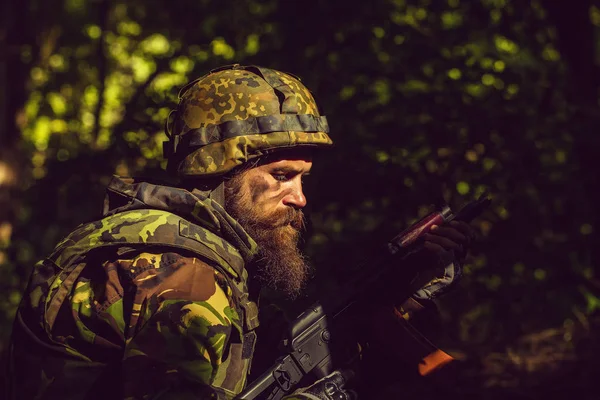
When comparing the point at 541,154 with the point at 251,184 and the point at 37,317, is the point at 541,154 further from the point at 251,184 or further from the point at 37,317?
the point at 37,317

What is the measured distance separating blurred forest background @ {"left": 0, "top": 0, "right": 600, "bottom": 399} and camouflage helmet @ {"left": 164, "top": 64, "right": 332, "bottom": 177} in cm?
108

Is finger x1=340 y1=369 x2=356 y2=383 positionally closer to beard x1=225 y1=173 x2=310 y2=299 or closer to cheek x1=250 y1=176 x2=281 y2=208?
beard x1=225 y1=173 x2=310 y2=299

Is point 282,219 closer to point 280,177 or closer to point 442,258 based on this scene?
point 280,177

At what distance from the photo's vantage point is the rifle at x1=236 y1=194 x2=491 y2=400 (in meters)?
3.00

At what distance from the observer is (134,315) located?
98.7 inches

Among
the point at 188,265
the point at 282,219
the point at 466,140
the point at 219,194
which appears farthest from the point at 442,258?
the point at 188,265

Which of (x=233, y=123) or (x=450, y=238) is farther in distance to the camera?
(x=450, y=238)

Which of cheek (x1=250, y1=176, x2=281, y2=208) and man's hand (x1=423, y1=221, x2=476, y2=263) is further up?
cheek (x1=250, y1=176, x2=281, y2=208)

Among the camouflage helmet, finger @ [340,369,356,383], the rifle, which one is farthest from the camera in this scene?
the camouflage helmet

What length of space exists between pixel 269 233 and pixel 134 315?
1.03 meters

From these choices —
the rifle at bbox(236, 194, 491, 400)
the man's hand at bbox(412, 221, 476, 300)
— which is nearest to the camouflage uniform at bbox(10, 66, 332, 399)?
the rifle at bbox(236, 194, 491, 400)

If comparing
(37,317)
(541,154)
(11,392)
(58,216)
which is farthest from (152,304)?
(58,216)

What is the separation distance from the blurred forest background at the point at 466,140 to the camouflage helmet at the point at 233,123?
1.08 metres

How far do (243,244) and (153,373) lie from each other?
2.84ft
